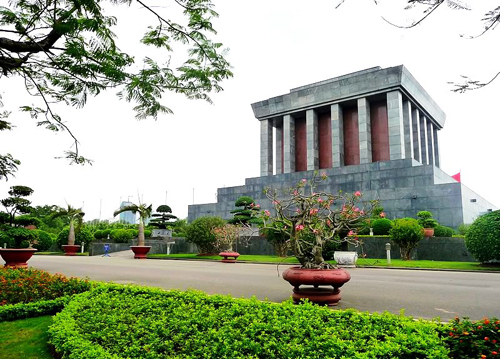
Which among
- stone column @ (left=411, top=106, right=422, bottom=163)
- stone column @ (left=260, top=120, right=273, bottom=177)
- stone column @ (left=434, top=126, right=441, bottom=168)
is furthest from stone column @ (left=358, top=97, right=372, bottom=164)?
stone column @ (left=434, top=126, right=441, bottom=168)

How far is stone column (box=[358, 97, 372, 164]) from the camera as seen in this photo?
106 feet

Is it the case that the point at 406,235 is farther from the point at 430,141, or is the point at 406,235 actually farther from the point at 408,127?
the point at 430,141

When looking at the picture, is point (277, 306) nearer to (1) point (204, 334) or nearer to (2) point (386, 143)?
(1) point (204, 334)

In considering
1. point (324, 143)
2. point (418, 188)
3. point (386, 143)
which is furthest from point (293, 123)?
point (418, 188)

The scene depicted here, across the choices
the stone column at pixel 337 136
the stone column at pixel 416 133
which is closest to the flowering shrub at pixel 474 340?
the stone column at pixel 337 136

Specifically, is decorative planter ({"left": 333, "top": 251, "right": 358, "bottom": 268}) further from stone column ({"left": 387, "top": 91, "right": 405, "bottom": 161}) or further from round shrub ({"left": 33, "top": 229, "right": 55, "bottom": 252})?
round shrub ({"left": 33, "top": 229, "right": 55, "bottom": 252})

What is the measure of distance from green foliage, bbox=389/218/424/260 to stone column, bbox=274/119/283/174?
68.5 feet

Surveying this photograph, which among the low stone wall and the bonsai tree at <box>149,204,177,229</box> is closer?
the low stone wall

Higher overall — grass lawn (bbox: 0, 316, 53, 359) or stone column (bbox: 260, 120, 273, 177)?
stone column (bbox: 260, 120, 273, 177)

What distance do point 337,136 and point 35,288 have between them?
30632 millimetres

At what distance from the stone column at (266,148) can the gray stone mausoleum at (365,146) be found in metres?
0.11

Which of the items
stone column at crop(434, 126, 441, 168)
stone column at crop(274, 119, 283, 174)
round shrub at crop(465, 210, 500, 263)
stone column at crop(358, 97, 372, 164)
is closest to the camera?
round shrub at crop(465, 210, 500, 263)

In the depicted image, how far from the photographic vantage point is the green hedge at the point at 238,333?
3.36 meters

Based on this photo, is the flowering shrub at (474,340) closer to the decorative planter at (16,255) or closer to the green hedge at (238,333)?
the green hedge at (238,333)
